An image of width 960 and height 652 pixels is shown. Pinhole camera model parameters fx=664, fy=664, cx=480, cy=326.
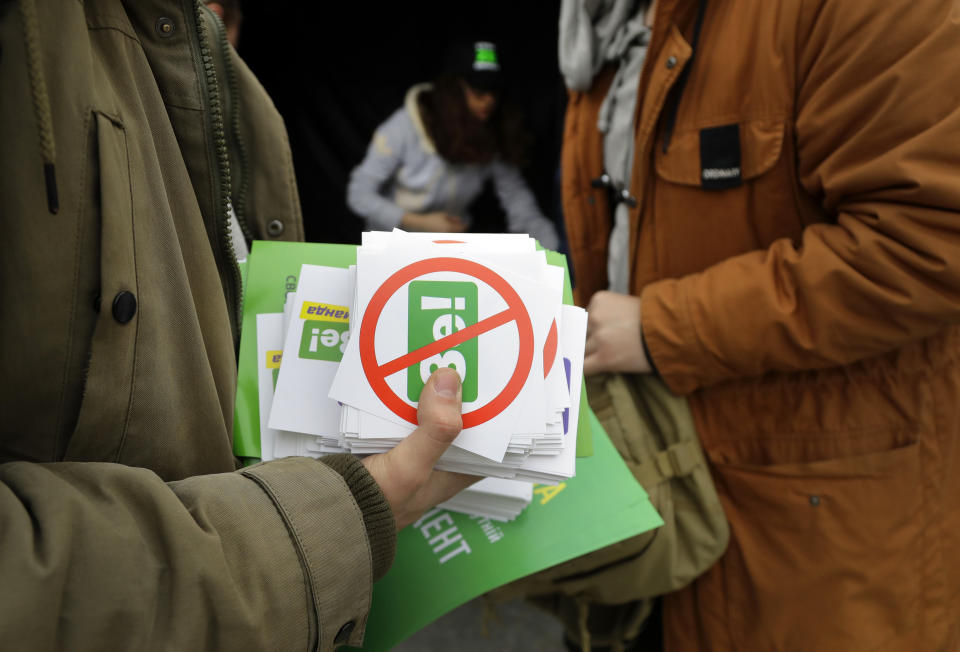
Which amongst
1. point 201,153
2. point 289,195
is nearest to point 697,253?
point 289,195

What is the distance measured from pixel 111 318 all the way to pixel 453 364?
1.28ft

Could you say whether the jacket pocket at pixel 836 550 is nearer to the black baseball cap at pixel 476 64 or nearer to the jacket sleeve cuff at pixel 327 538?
Answer: the jacket sleeve cuff at pixel 327 538

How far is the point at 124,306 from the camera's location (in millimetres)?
688

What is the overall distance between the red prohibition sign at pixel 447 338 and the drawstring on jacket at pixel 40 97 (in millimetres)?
373

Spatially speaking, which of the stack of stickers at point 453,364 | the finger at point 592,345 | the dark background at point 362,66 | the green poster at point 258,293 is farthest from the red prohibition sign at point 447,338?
the dark background at point 362,66

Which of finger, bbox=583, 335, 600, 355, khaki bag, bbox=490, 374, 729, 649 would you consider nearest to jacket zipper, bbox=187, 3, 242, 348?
finger, bbox=583, 335, 600, 355

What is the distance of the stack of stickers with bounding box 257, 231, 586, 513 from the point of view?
0.84 meters

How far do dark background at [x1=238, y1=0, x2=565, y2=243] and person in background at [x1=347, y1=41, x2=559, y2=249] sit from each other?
13 centimetres

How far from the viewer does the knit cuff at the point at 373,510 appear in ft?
2.60

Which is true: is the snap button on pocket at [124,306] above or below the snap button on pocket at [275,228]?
below

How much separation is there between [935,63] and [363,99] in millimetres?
2821

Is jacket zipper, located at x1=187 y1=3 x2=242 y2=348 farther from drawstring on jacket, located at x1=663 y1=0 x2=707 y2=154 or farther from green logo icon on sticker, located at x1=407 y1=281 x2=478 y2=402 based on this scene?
drawstring on jacket, located at x1=663 y1=0 x2=707 y2=154

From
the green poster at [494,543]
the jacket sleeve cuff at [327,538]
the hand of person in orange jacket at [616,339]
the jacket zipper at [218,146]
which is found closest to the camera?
the jacket sleeve cuff at [327,538]

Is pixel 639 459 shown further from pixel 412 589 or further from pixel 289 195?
pixel 289 195
